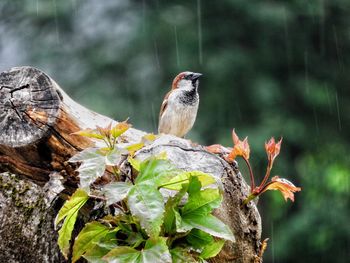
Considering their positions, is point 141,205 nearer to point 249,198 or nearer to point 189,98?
point 249,198

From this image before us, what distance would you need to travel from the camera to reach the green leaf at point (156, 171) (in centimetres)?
192

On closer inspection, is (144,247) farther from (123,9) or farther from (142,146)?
(123,9)

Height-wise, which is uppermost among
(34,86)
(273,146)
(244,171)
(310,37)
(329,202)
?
(34,86)

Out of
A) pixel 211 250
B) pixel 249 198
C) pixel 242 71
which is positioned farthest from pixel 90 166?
pixel 242 71

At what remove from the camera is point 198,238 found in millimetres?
1996

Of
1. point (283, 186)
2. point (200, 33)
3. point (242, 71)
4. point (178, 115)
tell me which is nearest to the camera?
point (283, 186)

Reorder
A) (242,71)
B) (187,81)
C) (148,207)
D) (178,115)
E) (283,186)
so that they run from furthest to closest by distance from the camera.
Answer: (242,71)
(187,81)
(178,115)
(283,186)
(148,207)

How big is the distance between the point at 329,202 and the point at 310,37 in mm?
1868

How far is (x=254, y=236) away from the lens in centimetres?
226

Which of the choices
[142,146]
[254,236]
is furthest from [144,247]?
[254,236]

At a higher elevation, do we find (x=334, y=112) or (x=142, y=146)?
(x=142, y=146)

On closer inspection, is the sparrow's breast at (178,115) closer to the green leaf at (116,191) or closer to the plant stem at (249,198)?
the plant stem at (249,198)

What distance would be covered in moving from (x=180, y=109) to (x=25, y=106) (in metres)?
2.13

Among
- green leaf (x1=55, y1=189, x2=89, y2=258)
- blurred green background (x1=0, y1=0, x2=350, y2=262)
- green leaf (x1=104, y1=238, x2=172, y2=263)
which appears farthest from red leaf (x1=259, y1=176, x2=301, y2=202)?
blurred green background (x1=0, y1=0, x2=350, y2=262)
